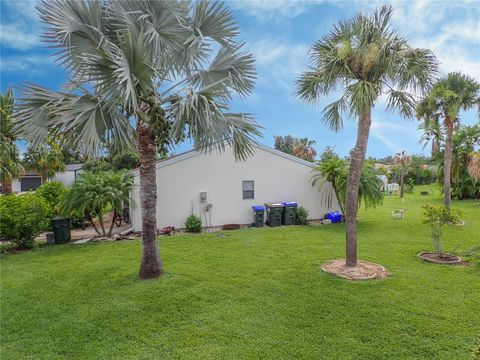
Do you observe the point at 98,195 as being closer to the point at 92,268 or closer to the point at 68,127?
the point at 92,268

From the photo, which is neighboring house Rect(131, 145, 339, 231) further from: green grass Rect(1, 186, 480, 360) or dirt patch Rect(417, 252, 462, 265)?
dirt patch Rect(417, 252, 462, 265)

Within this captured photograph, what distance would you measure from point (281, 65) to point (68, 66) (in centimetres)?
646

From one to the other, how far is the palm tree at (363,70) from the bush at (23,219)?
933 centimetres

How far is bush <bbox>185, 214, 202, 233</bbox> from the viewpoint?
11789 mm

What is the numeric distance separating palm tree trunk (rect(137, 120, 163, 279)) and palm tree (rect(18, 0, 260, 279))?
0.02 metres

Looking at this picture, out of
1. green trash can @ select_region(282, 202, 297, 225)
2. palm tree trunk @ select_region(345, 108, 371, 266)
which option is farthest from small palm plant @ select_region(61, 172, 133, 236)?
palm tree trunk @ select_region(345, 108, 371, 266)

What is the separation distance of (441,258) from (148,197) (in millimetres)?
7492

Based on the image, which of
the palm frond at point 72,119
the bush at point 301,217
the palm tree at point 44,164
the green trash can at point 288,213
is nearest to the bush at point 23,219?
the palm frond at point 72,119

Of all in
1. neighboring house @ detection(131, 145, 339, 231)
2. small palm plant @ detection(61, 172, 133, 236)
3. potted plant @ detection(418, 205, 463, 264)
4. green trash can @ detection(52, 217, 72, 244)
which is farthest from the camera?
neighboring house @ detection(131, 145, 339, 231)

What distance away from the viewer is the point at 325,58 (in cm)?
654

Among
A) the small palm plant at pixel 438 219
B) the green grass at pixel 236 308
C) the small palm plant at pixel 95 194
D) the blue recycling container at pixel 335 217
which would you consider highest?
the small palm plant at pixel 95 194

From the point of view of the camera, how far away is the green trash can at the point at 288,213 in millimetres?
13141

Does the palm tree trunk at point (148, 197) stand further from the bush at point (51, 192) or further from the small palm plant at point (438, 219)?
the bush at point (51, 192)

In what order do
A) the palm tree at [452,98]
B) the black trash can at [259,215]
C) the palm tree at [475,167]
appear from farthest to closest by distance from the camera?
the palm tree at [475,167] → the black trash can at [259,215] → the palm tree at [452,98]
